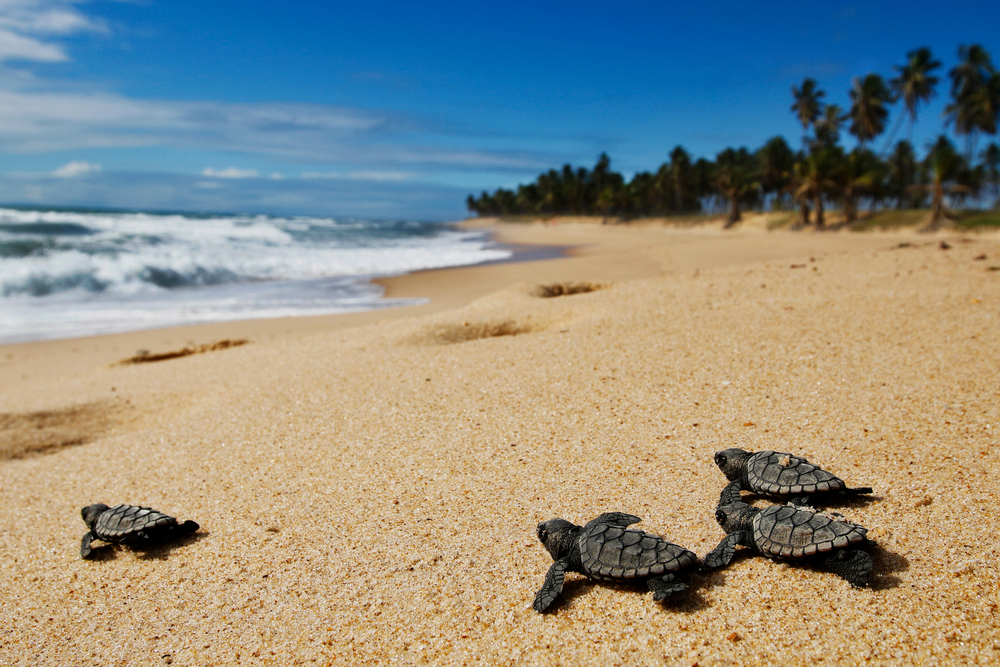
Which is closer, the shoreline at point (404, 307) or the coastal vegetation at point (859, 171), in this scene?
the shoreline at point (404, 307)

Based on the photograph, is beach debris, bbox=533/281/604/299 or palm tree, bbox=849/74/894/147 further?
palm tree, bbox=849/74/894/147

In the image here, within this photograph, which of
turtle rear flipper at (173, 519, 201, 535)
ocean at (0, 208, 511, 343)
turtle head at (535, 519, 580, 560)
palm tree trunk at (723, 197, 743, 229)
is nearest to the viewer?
turtle head at (535, 519, 580, 560)

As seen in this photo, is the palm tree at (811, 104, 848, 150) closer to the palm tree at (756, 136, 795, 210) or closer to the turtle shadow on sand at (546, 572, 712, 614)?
the palm tree at (756, 136, 795, 210)

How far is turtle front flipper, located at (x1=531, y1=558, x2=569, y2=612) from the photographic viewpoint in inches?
93.7

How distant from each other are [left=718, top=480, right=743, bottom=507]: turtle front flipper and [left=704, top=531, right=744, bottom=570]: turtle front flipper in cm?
26

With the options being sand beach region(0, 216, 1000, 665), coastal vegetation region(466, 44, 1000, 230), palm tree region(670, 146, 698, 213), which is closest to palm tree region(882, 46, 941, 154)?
coastal vegetation region(466, 44, 1000, 230)

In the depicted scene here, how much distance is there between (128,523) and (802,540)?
342 cm

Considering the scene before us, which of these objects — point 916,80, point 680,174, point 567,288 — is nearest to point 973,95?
point 916,80

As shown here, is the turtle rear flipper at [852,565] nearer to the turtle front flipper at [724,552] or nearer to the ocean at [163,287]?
the turtle front flipper at [724,552]

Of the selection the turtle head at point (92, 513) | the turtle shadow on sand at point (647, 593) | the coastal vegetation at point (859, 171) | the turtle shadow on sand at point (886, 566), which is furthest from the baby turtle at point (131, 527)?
the coastal vegetation at point (859, 171)

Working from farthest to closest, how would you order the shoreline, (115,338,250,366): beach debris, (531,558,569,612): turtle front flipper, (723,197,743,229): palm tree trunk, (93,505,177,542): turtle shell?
(723,197,743,229): palm tree trunk, the shoreline, (115,338,250,366): beach debris, (93,505,177,542): turtle shell, (531,558,569,612): turtle front flipper

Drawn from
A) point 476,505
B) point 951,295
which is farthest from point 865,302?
point 476,505

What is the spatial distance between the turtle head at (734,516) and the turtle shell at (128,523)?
2927 millimetres

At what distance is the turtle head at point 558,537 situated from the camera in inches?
103
